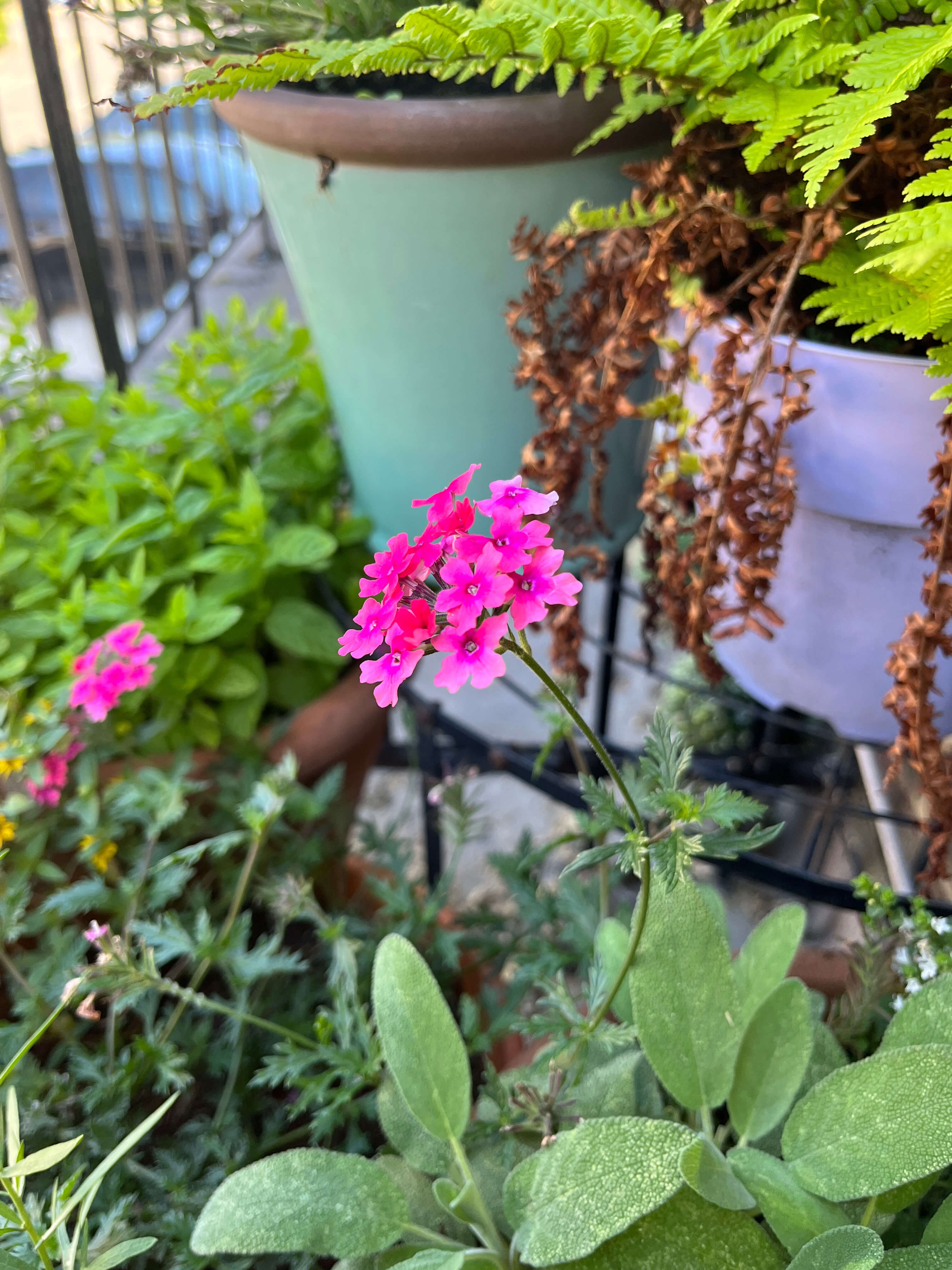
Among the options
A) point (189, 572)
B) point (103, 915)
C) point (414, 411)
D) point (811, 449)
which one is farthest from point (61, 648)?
point (811, 449)

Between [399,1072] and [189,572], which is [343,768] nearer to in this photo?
[189,572]

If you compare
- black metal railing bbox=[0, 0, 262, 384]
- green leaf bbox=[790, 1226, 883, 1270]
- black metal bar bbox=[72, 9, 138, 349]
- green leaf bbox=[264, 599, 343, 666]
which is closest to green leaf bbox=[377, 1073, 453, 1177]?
green leaf bbox=[790, 1226, 883, 1270]

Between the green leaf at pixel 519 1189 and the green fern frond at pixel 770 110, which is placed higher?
the green fern frond at pixel 770 110

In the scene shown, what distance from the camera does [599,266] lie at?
0.67 m

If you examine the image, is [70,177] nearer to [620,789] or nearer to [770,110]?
[770,110]

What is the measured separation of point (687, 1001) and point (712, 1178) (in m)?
0.10

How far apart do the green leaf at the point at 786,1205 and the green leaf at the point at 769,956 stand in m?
0.09

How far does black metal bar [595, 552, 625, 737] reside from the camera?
96cm

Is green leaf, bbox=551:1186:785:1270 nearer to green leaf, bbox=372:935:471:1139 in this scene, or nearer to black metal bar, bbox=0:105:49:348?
green leaf, bbox=372:935:471:1139

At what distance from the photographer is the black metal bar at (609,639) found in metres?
0.96

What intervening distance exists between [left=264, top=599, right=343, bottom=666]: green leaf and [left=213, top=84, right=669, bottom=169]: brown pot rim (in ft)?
1.41

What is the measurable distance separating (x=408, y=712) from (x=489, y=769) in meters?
0.26

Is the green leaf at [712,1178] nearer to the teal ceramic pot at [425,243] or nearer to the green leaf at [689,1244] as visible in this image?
the green leaf at [689,1244]

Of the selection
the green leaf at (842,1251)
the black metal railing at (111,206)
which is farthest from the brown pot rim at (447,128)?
the green leaf at (842,1251)
